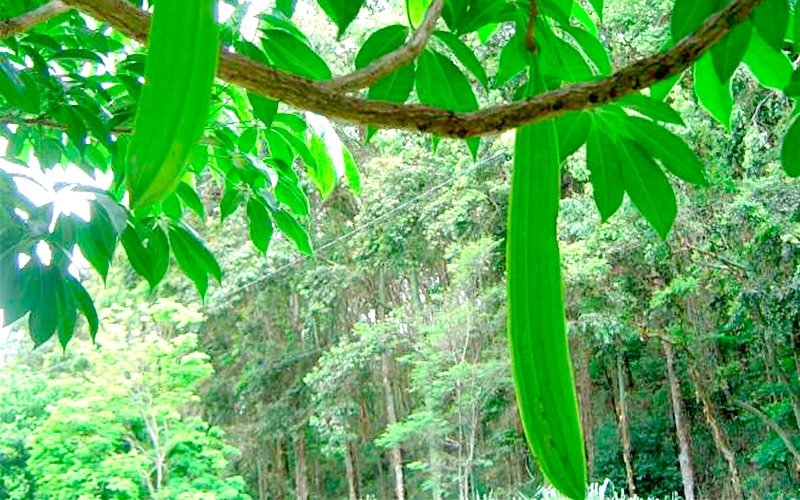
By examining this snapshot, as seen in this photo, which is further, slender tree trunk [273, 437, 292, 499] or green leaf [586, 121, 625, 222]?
slender tree trunk [273, 437, 292, 499]

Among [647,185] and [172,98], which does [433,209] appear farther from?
[172,98]

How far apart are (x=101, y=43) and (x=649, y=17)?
15.7 feet

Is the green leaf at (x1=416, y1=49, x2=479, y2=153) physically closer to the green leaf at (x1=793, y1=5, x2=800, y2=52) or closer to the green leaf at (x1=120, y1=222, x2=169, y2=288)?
the green leaf at (x1=793, y1=5, x2=800, y2=52)

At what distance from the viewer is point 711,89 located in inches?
14.1

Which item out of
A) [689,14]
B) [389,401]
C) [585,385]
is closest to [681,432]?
[585,385]

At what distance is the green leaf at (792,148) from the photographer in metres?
0.37

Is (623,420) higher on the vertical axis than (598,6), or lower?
lower

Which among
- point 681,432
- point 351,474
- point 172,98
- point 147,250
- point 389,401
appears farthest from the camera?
point 351,474

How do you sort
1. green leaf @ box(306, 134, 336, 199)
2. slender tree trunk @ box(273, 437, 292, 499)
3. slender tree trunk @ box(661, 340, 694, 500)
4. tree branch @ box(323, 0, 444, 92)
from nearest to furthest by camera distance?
tree branch @ box(323, 0, 444, 92) → green leaf @ box(306, 134, 336, 199) → slender tree trunk @ box(661, 340, 694, 500) → slender tree trunk @ box(273, 437, 292, 499)

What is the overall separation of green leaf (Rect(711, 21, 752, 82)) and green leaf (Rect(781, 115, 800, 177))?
0.06m

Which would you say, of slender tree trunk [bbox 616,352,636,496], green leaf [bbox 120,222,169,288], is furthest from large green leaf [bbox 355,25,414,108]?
slender tree trunk [bbox 616,352,636,496]

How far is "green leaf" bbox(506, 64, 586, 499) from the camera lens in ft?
0.54

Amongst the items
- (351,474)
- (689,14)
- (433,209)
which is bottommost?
(351,474)

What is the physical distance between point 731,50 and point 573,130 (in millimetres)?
59
